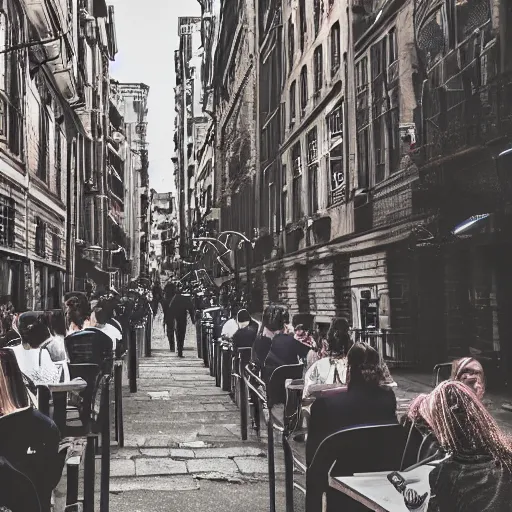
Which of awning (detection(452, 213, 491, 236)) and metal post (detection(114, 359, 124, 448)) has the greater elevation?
awning (detection(452, 213, 491, 236))

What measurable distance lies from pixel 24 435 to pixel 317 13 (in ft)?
10.6

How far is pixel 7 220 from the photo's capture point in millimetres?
5582

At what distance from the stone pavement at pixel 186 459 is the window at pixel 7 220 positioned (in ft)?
5.54

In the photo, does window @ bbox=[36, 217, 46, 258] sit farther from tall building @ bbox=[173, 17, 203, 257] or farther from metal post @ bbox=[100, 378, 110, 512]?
tall building @ bbox=[173, 17, 203, 257]

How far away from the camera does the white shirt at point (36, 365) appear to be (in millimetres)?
5129

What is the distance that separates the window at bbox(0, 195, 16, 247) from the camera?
5406mm

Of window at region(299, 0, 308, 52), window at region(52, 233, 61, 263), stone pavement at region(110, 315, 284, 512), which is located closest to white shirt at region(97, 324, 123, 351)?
stone pavement at region(110, 315, 284, 512)

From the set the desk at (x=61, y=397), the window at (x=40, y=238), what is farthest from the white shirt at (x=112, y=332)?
the desk at (x=61, y=397)

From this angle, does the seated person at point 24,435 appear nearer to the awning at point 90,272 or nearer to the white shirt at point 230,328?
the awning at point 90,272

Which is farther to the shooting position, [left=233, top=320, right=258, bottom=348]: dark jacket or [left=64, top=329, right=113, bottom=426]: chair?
[left=233, top=320, right=258, bottom=348]: dark jacket

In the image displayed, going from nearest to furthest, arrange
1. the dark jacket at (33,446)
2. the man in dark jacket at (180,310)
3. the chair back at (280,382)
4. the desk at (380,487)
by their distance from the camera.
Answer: the desk at (380,487) < the dark jacket at (33,446) < the chair back at (280,382) < the man in dark jacket at (180,310)

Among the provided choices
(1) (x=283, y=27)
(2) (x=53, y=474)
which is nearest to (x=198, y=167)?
(1) (x=283, y=27)

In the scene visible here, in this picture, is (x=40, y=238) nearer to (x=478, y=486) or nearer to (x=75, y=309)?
(x=75, y=309)

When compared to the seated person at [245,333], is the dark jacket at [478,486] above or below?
below
